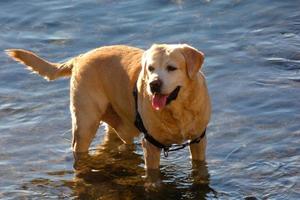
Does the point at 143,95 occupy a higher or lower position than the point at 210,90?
higher

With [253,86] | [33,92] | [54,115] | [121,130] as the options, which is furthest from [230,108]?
[33,92]

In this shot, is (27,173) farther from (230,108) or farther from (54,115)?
(230,108)

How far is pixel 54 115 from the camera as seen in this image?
995 cm

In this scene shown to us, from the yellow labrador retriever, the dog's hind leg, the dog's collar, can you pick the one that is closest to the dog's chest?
the yellow labrador retriever

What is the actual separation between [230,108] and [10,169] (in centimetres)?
281

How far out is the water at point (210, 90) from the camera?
803 centimetres

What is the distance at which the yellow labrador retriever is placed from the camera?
7098 millimetres

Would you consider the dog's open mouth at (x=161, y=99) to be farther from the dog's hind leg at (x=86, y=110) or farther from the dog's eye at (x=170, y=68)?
the dog's hind leg at (x=86, y=110)

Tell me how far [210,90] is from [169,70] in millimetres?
3028

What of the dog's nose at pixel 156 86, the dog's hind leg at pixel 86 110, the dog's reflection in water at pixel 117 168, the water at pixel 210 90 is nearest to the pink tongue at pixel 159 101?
the dog's nose at pixel 156 86

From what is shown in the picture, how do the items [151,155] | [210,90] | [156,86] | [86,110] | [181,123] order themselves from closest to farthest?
[156,86] → [181,123] → [151,155] → [86,110] → [210,90]

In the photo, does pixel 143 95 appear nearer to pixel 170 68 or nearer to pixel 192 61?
pixel 170 68

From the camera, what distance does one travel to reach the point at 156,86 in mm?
6938

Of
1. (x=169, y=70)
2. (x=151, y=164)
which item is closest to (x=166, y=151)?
(x=151, y=164)
